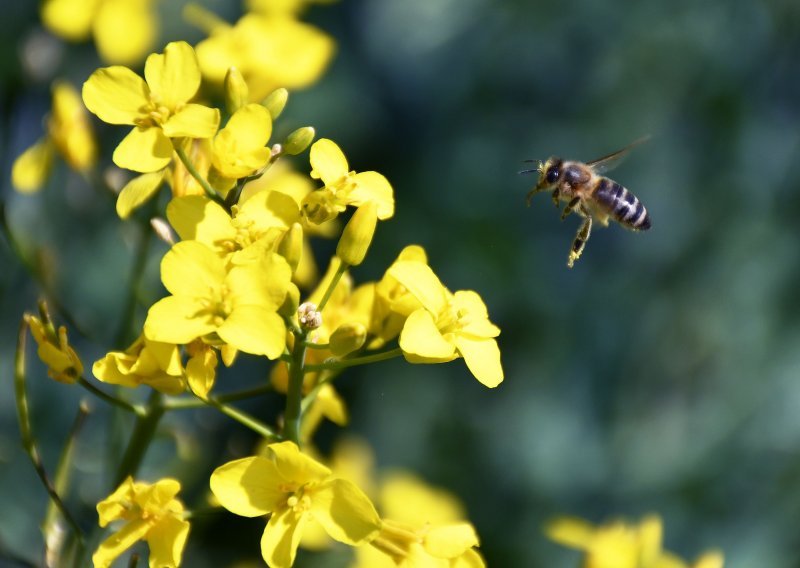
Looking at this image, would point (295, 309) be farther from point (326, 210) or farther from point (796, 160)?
point (796, 160)

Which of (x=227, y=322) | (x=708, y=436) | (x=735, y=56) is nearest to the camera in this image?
(x=227, y=322)

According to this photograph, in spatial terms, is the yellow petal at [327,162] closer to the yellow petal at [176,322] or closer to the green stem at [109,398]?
the yellow petal at [176,322]

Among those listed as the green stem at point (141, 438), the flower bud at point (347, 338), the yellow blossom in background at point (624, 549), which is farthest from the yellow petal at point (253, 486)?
the yellow blossom in background at point (624, 549)

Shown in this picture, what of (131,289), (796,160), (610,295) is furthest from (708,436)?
(131,289)

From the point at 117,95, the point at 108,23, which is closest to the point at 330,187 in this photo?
the point at 117,95

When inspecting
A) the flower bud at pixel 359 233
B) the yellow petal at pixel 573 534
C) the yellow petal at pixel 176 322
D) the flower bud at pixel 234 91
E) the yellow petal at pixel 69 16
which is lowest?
the yellow petal at pixel 176 322

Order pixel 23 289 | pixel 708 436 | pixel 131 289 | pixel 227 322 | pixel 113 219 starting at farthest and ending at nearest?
pixel 708 436 < pixel 113 219 < pixel 23 289 < pixel 131 289 < pixel 227 322
